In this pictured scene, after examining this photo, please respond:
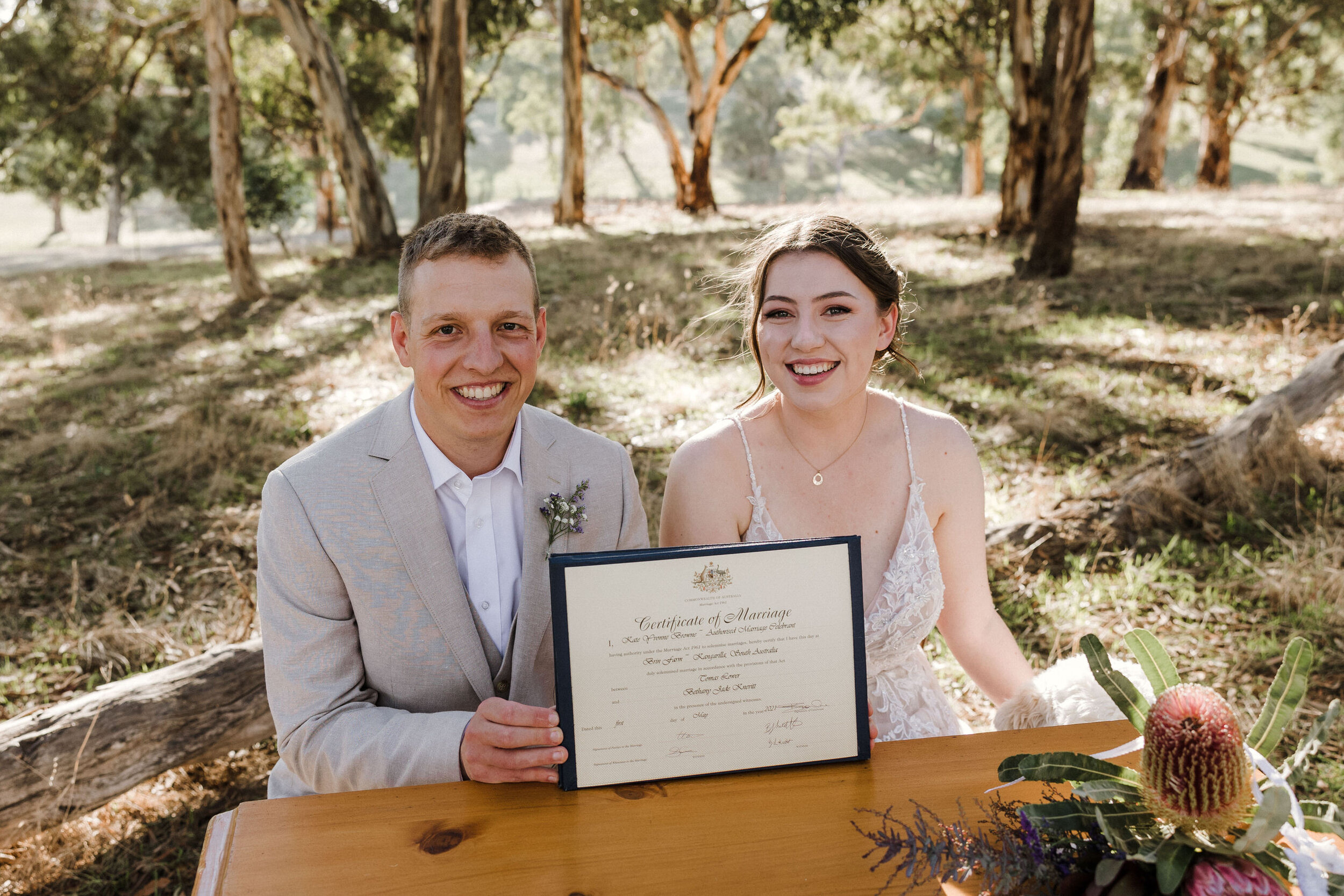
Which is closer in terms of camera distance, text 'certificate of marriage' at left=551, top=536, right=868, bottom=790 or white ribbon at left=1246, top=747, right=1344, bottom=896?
white ribbon at left=1246, top=747, right=1344, bottom=896

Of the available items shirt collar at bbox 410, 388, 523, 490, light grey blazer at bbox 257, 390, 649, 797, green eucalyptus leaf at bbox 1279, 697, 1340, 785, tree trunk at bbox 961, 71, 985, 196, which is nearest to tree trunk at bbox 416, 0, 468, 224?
shirt collar at bbox 410, 388, 523, 490

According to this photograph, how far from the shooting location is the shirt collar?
2.10 m

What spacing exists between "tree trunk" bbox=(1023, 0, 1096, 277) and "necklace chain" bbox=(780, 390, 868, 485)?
8.35 metres

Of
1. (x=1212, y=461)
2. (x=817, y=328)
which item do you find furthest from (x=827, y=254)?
(x=1212, y=461)

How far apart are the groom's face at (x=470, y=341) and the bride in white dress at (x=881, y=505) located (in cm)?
66

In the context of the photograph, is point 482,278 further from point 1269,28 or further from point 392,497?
point 1269,28

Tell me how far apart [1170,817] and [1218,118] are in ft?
89.4

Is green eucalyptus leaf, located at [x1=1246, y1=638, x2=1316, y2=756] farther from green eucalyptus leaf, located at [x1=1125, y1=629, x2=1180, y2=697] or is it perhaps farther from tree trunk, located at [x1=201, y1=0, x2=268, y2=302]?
tree trunk, located at [x1=201, y1=0, x2=268, y2=302]

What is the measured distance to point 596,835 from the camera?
4.57ft

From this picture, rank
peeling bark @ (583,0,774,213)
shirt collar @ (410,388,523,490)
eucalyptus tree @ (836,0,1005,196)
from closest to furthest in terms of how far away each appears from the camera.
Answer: shirt collar @ (410,388,523,490)
eucalyptus tree @ (836,0,1005,196)
peeling bark @ (583,0,774,213)

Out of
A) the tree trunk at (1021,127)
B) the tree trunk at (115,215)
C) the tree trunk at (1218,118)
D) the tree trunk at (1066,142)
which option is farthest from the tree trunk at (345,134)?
the tree trunk at (1218,118)

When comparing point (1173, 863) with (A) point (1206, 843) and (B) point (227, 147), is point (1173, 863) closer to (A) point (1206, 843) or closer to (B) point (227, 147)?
(A) point (1206, 843)

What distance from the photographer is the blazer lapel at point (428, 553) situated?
1.95m
